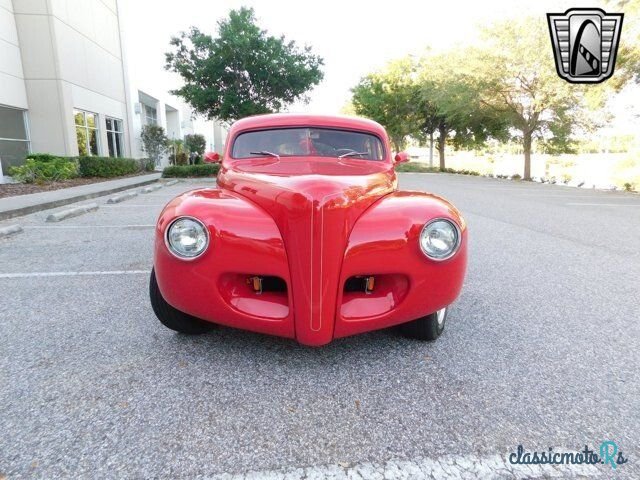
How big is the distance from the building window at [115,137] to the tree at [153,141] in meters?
1.30

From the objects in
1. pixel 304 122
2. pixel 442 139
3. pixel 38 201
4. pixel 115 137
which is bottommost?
pixel 38 201

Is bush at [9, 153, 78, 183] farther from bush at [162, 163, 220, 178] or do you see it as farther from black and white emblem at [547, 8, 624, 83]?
black and white emblem at [547, 8, 624, 83]

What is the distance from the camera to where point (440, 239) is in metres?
2.12

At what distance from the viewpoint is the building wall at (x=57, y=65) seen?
1379 cm

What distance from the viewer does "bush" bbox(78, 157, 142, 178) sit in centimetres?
1481

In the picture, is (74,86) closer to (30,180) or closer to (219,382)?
(30,180)

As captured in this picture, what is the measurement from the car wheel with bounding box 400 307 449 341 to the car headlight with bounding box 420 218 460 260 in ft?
1.59

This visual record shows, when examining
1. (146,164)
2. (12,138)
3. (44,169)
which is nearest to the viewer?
(44,169)

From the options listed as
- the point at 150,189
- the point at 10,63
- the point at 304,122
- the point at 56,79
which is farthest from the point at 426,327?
the point at 56,79

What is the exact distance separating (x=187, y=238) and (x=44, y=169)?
1334 cm

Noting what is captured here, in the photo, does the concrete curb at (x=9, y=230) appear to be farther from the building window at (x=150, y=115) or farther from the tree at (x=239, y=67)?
the building window at (x=150, y=115)

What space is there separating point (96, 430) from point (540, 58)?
21.1m

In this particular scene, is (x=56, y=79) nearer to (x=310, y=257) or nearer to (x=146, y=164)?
(x=146, y=164)

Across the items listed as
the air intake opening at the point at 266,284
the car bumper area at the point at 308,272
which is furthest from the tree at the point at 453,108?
the air intake opening at the point at 266,284
